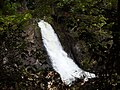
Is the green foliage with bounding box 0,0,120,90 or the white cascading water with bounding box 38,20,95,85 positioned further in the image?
the white cascading water with bounding box 38,20,95,85

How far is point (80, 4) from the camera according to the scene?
4.21m

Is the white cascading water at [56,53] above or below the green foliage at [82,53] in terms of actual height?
below

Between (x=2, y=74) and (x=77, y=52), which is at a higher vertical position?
(x=2, y=74)

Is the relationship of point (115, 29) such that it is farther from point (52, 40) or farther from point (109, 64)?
point (52, 40)

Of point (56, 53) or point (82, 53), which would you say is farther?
point (56, 53)

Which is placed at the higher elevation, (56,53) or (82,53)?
(82,53)

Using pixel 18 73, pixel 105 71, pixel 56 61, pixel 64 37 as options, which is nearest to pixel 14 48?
pixel 18 73

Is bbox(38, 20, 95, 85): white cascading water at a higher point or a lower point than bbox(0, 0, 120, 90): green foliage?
lower

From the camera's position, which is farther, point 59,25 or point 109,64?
point 59,25

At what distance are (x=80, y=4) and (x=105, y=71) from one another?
7.36 feet

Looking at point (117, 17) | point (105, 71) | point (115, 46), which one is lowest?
point (105, 71)

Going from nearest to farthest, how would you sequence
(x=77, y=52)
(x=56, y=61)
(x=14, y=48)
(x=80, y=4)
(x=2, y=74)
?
(x=2, y=74) < (x=14, y=48) < (x=80, y=4) < (x=56, y=61) < (x=77, y=52)

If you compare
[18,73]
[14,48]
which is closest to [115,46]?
[18,73]

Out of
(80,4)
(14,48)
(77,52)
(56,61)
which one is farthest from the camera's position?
(77,52)
